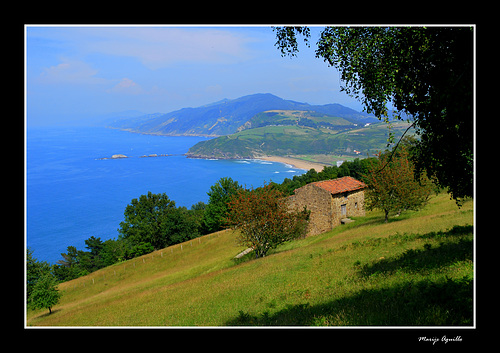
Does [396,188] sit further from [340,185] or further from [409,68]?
[409,68]

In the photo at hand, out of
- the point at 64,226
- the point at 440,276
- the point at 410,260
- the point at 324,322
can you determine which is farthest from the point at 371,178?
the point at 64,226

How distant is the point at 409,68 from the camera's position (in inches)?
327

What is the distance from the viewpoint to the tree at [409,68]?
279 inches

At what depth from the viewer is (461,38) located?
6.70m

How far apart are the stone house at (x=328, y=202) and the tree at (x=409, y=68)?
30.6 meters

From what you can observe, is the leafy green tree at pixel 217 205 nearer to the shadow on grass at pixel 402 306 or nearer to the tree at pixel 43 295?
the tree at pixel 43 295

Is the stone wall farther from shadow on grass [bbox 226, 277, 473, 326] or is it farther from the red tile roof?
shadow on grass [bbox 226, 277, 473, 326]

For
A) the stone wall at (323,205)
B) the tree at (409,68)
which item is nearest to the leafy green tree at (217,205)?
the stone wall at (323,205)

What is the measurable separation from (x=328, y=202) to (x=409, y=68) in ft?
108

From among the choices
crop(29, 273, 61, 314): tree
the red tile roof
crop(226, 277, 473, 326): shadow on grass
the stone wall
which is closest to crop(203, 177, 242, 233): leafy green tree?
the stone wall

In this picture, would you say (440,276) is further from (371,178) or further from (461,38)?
(371,178)

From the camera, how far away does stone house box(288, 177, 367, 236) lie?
4022 centimetres

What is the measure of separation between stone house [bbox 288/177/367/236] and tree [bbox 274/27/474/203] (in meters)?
30.6

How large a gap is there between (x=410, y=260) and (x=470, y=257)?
6.59 ft
